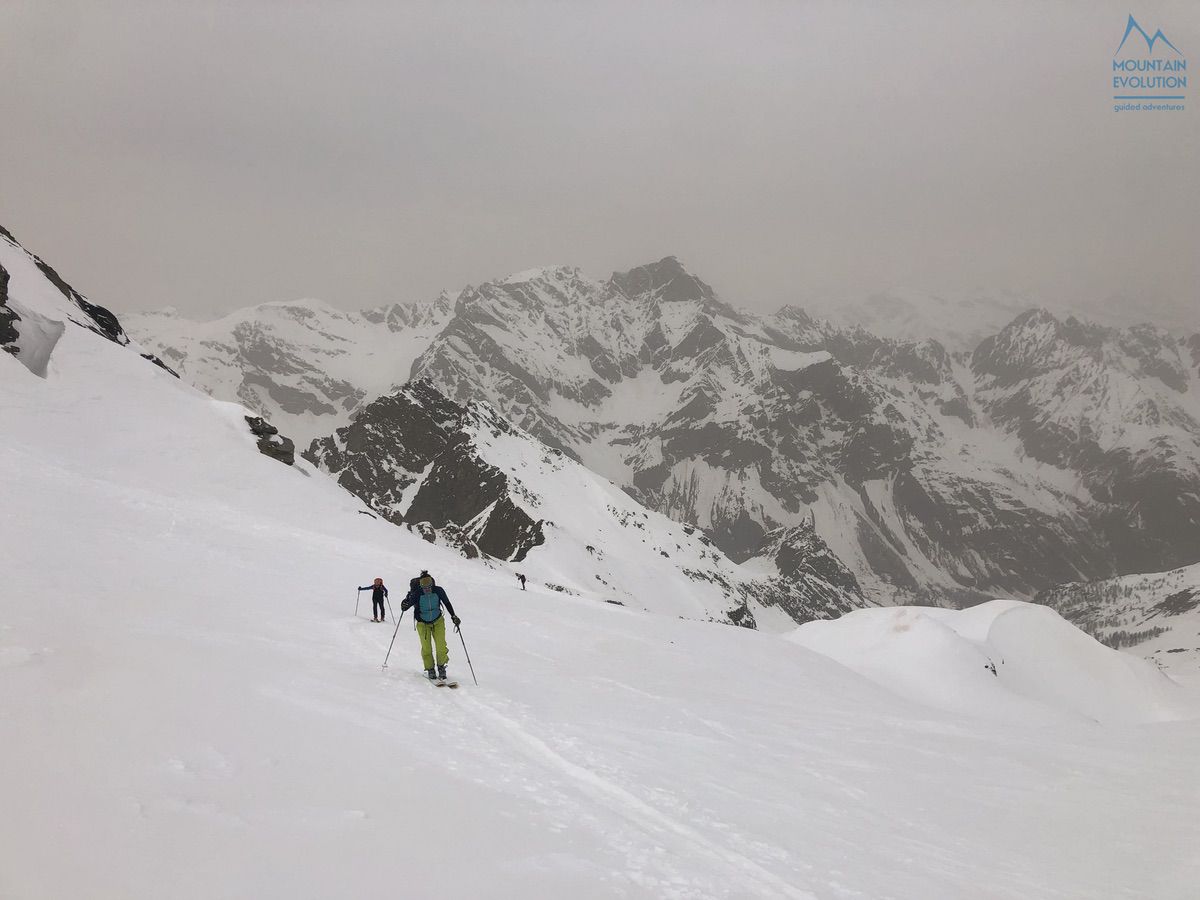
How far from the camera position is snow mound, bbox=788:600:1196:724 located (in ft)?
138

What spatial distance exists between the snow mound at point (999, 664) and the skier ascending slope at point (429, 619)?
119 feet

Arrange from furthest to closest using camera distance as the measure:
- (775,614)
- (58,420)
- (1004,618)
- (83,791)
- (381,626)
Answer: (775,614) < (1004,618) < (58,420) < (381,626) < (83,791)

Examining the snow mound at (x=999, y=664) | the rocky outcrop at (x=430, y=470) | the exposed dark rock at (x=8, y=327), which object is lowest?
the snow mound at (x=999, y=664)

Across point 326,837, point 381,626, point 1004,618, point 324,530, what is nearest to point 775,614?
point 1004,618

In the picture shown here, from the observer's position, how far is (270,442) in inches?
→ 1991

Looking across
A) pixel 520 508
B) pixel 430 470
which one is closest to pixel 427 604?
pixel 520 508

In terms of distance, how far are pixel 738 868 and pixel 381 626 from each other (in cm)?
1428

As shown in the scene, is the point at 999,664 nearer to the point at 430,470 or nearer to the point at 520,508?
the point at 520,508

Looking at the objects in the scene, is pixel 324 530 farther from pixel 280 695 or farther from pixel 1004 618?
pixel 1004 618

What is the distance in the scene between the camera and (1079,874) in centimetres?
810

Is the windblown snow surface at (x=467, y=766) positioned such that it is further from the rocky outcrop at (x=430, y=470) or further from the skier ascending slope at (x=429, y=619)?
the rocky outcrop at (x=430, y=470)

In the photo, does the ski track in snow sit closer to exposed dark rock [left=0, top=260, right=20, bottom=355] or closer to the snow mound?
the snow mound

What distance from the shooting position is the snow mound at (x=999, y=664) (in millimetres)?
42062

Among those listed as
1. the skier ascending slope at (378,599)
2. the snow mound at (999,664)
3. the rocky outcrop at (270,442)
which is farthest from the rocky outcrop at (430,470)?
the skier ascending slope at (378,599)
